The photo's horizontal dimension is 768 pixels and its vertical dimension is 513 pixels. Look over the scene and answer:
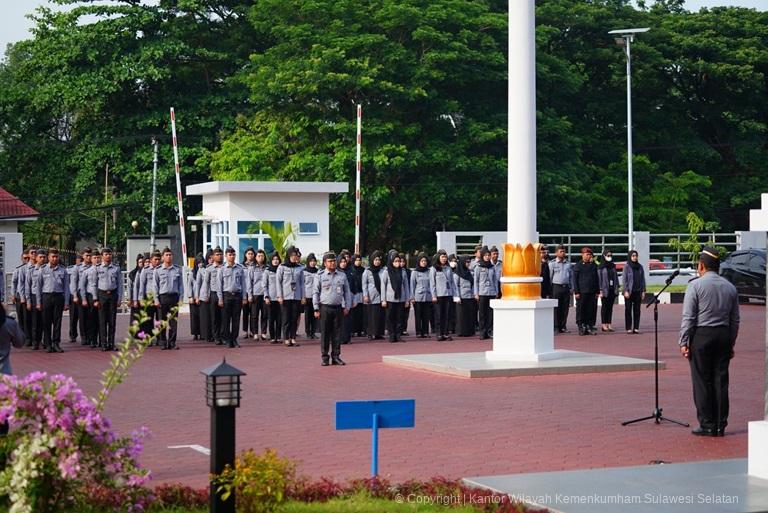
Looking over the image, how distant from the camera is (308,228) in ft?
121

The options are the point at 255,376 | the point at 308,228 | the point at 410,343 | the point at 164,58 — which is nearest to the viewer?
the point at 255,376

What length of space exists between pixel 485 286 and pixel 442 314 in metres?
1.19

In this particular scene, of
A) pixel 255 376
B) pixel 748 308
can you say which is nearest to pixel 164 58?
pixel 748 308

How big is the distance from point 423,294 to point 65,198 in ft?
89.1

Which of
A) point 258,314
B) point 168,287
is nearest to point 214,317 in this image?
point 258,314

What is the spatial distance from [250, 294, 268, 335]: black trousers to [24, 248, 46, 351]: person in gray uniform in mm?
4134

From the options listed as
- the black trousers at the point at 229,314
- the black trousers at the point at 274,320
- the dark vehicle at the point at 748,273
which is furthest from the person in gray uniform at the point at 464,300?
the dark vehicle at the point at 748,273

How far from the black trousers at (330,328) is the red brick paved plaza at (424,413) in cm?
35

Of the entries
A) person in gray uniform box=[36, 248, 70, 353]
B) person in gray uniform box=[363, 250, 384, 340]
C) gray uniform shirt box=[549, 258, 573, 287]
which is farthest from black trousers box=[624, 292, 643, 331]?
person in gray uniform box=[36, 248, 70, 353]

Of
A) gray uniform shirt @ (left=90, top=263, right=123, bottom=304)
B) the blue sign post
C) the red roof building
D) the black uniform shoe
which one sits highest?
the red roof building

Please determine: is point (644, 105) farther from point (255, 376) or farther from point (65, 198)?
point (255, 376)

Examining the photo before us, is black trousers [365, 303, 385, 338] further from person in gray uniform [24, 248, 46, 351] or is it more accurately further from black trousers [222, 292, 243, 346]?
person in gray uniform [24, 248, 46, 351]

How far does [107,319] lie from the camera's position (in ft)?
76.3

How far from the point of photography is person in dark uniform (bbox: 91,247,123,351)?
2312 centimetres
